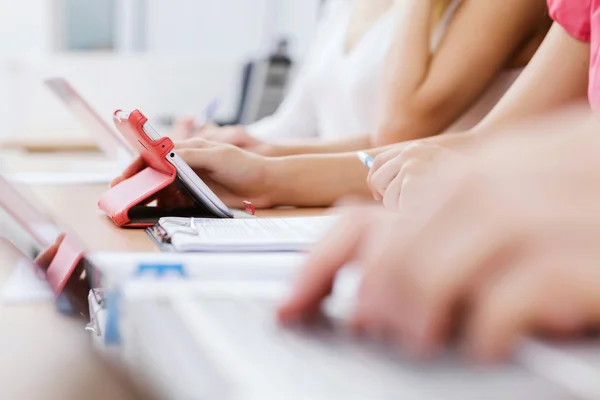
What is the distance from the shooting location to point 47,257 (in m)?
0.50

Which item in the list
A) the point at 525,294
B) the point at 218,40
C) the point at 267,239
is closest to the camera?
the point at 525,294

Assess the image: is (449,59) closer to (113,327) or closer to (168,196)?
(168,196)

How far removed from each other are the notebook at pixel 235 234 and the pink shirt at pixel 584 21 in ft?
1.30

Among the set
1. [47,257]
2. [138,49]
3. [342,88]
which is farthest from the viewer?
[138,49]

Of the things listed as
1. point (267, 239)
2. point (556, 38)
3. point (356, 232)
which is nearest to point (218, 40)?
point (556, 38)

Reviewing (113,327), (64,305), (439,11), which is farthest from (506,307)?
(439,11)

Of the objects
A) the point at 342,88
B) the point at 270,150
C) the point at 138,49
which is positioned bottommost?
the point at 138,49

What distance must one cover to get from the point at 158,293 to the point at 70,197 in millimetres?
643

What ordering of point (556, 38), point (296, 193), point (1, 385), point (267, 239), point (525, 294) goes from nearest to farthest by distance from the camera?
1. point (525, 294)
2. point (1, 385)
3. point (267, 239)
4. point (296, 193)
5. point (556, 38)

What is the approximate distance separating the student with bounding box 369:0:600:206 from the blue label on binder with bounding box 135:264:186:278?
1.82 feet

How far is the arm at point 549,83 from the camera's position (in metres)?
0.96

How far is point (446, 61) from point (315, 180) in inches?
17.8

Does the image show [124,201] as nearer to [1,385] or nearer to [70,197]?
[70,197]

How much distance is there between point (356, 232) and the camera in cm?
28
